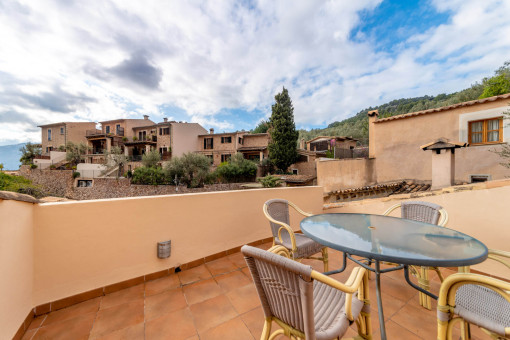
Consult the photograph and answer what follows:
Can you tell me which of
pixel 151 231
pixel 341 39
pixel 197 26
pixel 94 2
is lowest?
pixel 151 231

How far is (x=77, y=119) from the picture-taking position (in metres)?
26.5

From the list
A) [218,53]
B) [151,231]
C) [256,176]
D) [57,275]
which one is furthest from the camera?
[256,176]

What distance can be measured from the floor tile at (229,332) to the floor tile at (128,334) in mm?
459

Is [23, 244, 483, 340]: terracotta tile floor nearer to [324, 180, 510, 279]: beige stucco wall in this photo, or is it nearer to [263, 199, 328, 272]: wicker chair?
[263, 199, 328, 272]: wicker chair

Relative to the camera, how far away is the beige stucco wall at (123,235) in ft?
5.32

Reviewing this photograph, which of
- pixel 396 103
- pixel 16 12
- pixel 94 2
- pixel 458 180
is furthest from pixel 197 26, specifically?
pixel 396 103

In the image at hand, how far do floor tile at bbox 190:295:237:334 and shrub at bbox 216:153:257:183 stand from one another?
16.3 meters

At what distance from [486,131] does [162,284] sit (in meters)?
10.3

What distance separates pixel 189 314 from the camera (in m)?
1.58

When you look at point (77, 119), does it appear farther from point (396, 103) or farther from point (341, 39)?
point (396, 103)

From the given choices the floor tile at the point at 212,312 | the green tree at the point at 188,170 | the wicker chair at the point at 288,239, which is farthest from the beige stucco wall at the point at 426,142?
the green tree at the point at 188,170

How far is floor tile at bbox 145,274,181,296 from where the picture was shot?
1.89 metres

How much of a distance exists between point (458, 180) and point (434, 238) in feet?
25.6

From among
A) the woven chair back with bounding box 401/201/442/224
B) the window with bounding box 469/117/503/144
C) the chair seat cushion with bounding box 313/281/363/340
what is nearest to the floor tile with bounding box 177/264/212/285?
the chair seat cushion with bounding box 313/281/363/340
